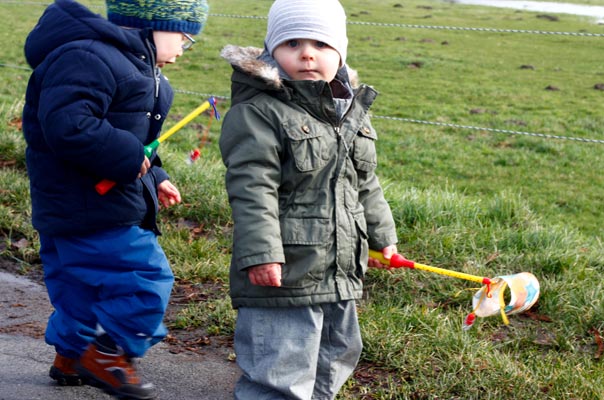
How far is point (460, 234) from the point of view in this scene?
464 cm

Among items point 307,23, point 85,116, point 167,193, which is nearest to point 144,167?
point 85,116

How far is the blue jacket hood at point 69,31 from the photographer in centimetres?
285

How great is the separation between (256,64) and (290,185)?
1.29 ft

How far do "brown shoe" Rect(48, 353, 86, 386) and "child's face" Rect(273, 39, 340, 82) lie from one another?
4.28ft

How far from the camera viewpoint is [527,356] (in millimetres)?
3527

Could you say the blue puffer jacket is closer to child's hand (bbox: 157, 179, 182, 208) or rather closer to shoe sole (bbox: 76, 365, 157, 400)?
child's hand (bbox: 157, 179, 182, 208)

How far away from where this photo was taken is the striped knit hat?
3.00 m

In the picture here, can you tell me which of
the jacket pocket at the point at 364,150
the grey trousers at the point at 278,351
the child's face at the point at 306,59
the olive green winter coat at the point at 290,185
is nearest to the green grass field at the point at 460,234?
the grey trousers at the point at 278,351

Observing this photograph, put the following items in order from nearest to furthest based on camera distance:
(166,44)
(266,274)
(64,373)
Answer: (266,274) < (166,44) < (64,373)

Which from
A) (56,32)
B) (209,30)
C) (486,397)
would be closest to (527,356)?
(486,397)

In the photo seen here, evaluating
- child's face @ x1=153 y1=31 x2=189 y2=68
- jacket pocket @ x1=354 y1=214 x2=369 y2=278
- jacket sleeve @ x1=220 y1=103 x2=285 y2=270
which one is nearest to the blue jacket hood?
child's face @ x1=153 y1=31 x2=189 y2=68

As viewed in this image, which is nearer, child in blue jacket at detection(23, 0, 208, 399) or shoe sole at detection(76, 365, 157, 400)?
child in blue jacket at detection(23, 0, 208, 399)

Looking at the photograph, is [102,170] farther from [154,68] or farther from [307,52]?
[307,52]

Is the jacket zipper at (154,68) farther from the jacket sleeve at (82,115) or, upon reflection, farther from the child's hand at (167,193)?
the child's hand at (167,193)
